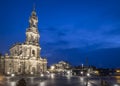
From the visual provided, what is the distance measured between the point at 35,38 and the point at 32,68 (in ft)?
53.6

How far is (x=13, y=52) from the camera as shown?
454 ft

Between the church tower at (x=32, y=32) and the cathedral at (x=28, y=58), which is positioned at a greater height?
the church tower at (x=32, y=32)

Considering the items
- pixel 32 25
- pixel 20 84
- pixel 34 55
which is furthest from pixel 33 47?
pixel 20 84

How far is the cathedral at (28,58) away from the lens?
118 m

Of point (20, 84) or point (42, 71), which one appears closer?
point (20, 84)

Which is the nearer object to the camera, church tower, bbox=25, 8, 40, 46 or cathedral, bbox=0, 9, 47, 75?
cathedral, bbox=0, 9, 47, 75

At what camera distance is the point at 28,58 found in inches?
4914

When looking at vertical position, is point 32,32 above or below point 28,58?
above

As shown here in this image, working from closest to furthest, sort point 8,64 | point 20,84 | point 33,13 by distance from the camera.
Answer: point 20,84
point 8,64
point 33,13

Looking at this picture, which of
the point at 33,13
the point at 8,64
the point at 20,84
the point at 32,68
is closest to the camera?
the point at 20,84

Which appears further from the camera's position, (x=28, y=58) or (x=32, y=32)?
(x=32, y=32)

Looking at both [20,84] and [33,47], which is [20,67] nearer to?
[33,47]

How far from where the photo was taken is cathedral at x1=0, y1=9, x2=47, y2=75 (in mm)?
117750

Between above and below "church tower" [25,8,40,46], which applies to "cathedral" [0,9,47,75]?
below
